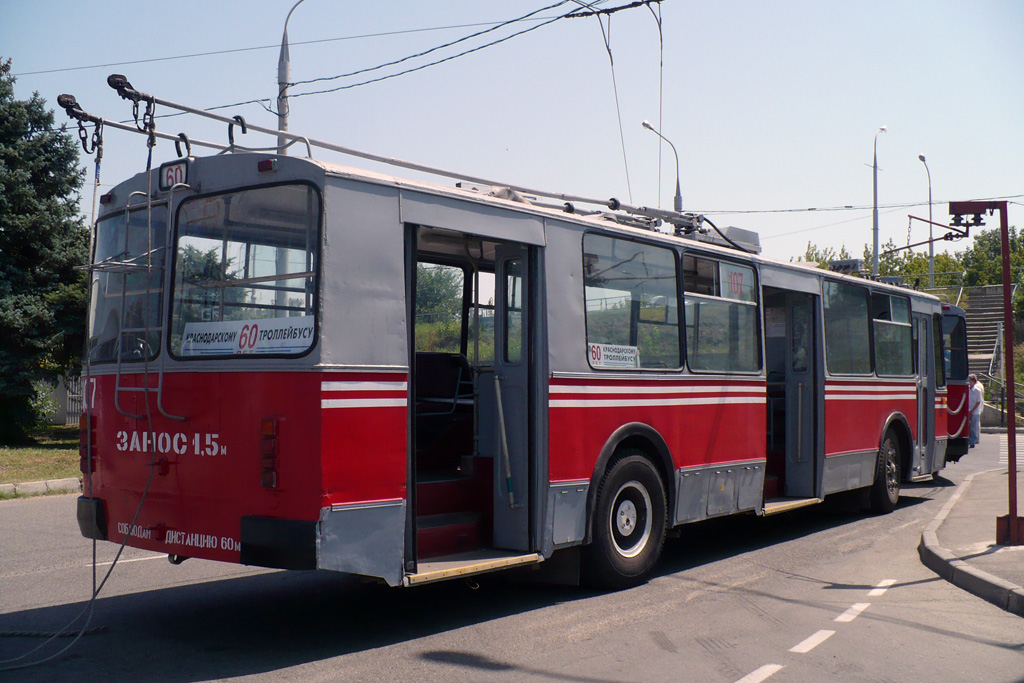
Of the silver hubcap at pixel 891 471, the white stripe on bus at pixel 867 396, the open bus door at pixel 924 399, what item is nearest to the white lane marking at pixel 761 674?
the white stripe on bus at pixel 867 396

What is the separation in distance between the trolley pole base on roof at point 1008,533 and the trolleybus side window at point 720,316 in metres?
2.78

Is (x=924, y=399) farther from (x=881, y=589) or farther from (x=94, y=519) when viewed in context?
(x=94, y=519)

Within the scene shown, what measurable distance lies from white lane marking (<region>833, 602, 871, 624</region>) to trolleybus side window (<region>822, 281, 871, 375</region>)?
14.8 feet

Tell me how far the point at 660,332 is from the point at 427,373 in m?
2.14

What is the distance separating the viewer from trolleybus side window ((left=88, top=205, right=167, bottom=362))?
653cm

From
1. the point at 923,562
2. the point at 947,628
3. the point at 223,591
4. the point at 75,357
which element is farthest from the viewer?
the point at 75,357

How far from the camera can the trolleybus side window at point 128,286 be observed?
21.4 ft

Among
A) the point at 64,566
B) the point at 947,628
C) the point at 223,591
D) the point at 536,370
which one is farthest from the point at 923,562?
the point at 64,566

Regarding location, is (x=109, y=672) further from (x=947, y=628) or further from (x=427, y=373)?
(x=947, y=628)

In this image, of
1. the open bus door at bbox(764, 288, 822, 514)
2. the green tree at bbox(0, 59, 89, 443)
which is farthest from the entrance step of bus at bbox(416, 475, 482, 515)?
the green tree at bbox(0, 59, 89, 443)

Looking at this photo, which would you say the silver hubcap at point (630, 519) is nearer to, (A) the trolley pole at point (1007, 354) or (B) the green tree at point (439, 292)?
(B) the green tree at point (439, 292)

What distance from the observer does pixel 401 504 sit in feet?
20.2

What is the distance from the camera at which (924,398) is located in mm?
14500

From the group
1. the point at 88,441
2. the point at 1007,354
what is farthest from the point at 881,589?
the point at 88,441
